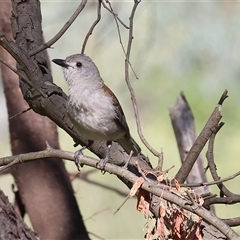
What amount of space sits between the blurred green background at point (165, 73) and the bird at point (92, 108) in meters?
2.88

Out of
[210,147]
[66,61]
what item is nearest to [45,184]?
[66,61]

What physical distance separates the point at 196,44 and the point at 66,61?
454 cm

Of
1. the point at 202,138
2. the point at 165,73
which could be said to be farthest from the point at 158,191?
the point at 165,73

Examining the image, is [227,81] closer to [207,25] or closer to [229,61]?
[229,61]

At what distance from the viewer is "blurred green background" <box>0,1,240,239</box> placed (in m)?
7.18

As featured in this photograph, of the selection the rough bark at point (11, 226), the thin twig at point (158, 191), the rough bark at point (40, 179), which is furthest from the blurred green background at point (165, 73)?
the thin twig at point (158, 191)

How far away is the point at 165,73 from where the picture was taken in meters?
8.33

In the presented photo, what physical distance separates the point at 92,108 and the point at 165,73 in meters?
4.70

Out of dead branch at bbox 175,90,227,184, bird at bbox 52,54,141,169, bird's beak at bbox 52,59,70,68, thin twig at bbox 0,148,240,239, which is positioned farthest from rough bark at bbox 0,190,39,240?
A: bird's beak at bbox 52,59,70,68

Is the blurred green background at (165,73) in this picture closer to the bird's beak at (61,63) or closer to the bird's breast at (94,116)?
the bird's beak at (61,63)

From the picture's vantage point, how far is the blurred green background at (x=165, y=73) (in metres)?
7.18

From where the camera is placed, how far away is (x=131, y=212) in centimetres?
722

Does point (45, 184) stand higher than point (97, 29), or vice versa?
point (97, 29)

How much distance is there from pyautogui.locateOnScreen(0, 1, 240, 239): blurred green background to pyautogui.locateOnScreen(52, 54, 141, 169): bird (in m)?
2.88
